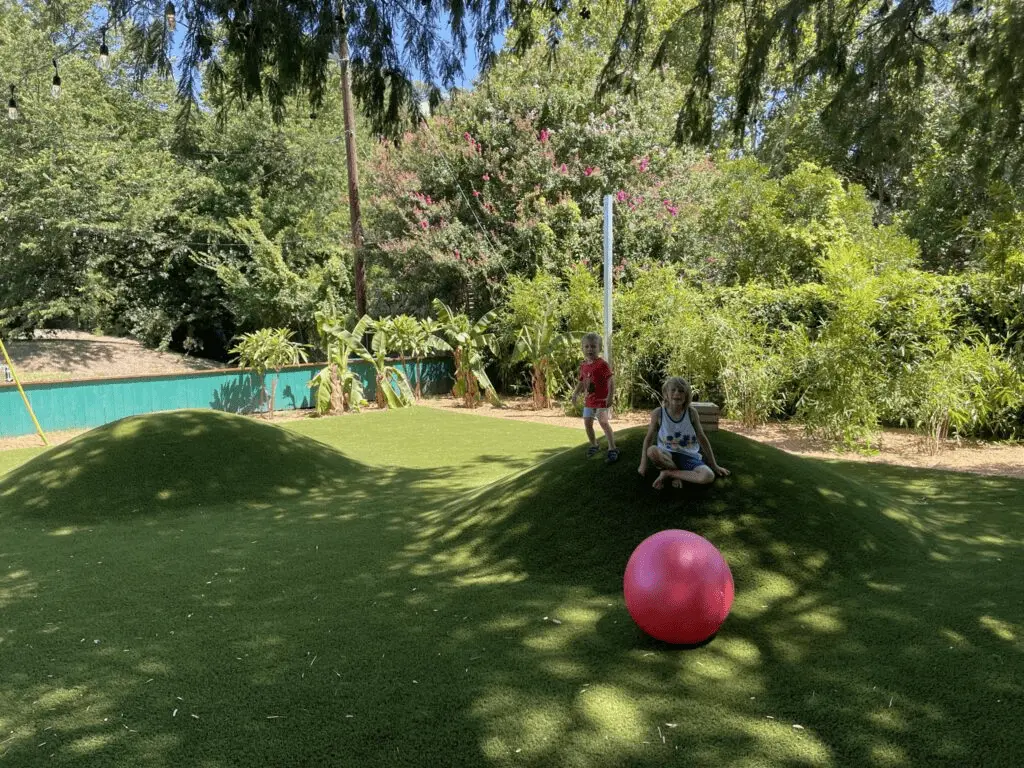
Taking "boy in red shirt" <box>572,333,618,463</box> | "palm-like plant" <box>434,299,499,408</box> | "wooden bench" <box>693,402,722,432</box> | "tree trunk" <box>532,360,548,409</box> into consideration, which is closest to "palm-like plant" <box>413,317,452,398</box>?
"palm-like plant" <box>434,299,499,408</box>

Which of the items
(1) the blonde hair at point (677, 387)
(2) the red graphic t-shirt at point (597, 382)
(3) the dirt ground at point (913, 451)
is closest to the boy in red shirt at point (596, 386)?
(2) the red graphic t-shirt at point (597, 382)

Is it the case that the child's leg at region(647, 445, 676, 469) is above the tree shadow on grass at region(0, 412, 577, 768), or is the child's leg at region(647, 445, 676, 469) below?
above

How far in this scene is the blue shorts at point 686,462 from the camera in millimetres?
5211

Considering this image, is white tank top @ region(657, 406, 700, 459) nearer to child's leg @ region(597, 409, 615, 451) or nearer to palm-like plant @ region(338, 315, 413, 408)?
child's leg @ region(597, 409, 615, 451)

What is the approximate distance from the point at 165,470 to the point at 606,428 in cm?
485

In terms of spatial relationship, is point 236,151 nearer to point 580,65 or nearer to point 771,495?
point 580,65

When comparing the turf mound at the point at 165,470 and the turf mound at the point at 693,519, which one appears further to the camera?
the turf mound at the point at 165,470

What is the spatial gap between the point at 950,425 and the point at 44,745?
1102cm

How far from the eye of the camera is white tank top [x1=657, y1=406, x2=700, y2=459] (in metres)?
5.20

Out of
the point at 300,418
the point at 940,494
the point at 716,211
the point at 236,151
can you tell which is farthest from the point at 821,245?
the point at 236,151

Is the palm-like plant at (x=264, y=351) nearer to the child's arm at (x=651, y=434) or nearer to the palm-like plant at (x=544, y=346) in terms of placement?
the palm-like plant at (x=544, y=346)

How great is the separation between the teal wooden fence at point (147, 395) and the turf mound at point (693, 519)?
8502mm

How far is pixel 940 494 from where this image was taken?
24.6ft

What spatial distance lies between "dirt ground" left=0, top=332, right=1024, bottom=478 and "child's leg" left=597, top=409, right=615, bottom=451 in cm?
443
